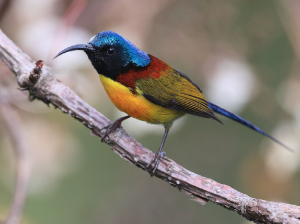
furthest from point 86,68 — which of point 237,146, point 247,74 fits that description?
point 237,146

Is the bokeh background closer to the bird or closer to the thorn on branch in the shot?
the bird

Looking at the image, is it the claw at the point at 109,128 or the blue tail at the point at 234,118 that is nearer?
the claw at the point at 109,128

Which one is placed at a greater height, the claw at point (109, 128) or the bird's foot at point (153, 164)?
the claw at point (109, 128)

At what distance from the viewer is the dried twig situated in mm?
2812

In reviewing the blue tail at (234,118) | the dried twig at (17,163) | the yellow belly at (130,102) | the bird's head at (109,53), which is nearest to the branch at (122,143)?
Answer: the yellow belly at (130,102)

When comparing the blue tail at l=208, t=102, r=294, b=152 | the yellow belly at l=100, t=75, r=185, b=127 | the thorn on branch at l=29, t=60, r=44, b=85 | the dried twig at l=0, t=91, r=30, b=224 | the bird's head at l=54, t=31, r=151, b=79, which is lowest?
the dried twig at l=0, t=91, r=30, b=224

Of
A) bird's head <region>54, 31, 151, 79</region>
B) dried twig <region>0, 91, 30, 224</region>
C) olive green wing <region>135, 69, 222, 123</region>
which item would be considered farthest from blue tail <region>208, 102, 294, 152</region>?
dried twig <region>0, 91, 30, 224</region>

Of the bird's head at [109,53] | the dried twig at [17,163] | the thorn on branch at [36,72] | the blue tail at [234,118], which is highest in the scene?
the blue tail at [234,118]

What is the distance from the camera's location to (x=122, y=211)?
4512mm

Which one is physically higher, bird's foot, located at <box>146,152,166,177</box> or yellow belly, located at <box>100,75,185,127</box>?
yellow belly, located at <box>100,75,185,127</box>

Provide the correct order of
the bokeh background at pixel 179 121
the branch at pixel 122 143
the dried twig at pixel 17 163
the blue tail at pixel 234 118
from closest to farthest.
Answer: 1. the branch at pixel 122 143
2. the dried twig at pixel 17 163
3. the blue tail at pixel 234 118
4. the bokeh background at pixel 179 121

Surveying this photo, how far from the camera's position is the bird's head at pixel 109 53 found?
266 centimetres

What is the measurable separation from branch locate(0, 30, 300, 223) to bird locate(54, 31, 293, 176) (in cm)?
10

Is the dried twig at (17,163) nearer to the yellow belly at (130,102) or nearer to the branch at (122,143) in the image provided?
the branch at (122,143)
